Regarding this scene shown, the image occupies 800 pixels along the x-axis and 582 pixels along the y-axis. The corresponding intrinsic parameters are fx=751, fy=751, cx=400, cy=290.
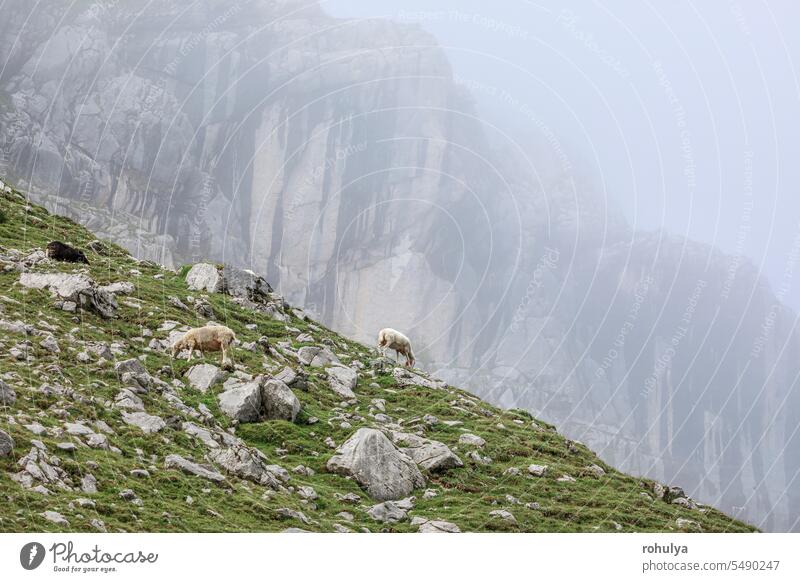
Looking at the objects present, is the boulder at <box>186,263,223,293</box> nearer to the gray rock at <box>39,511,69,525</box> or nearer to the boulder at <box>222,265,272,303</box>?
the boulder at <box>222,265,272,303</box>

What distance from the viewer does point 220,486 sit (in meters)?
23.2

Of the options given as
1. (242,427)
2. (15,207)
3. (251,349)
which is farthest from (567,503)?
(15,207)

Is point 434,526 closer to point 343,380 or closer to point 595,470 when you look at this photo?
point 595,470

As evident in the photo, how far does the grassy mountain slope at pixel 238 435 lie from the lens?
2027 centimetres

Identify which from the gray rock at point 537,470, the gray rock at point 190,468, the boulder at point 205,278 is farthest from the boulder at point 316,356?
the gray rock at point 190,468

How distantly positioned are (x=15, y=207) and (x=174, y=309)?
20533 millimetres

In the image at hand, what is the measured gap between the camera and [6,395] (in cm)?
2245

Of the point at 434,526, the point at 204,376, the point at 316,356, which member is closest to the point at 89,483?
the point at 434,526

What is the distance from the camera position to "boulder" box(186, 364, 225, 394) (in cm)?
3133

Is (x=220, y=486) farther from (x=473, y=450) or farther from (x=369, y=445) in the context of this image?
(x=473, y=450)

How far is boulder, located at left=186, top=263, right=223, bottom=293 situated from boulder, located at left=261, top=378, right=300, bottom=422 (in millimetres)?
17768

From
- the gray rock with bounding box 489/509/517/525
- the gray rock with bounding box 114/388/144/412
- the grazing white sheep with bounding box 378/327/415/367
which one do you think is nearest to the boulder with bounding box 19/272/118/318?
the gray rock with bounding box 114/388/144/412

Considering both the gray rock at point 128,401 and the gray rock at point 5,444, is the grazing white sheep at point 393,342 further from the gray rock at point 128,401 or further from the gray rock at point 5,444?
the gray rock at point 5,444

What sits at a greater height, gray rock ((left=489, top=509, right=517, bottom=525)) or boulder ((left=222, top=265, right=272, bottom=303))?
boulder ((left=222, top=265, right=272, bottom=303))
